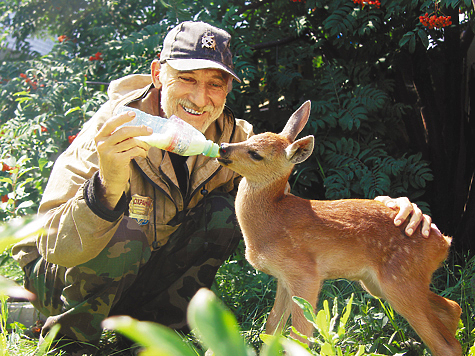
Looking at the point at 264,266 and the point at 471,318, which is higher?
the point at 264,266

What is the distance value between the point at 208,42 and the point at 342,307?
90.2 inches

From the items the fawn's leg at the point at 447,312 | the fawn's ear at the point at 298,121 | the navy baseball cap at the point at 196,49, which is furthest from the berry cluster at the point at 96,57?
the fawn's leg at the point at 447,312

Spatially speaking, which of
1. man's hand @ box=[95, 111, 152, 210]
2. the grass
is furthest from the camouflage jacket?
the grass

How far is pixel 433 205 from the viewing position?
15.8ft

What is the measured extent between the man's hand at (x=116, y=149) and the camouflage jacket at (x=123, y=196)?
119 millimetres

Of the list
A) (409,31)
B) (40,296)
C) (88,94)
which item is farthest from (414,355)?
(88,94)

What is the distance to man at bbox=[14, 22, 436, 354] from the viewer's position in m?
2.76

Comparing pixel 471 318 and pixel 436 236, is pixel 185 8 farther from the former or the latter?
pixel 471 318

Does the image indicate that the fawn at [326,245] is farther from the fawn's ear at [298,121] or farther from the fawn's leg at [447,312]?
the fawn's ear at [298,121]

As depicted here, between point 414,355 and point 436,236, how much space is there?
2.65ft

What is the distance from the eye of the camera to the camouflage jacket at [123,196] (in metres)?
2.68

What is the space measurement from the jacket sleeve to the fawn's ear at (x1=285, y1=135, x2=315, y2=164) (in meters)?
1.05

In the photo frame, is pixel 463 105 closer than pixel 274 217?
No

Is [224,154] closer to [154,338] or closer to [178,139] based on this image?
[178,139]
